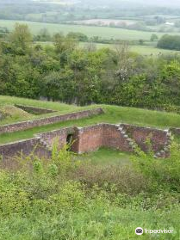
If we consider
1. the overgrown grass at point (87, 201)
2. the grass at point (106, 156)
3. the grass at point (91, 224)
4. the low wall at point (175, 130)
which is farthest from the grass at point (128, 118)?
the grass at point (91, 224)

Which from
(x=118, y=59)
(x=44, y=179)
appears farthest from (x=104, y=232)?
(x=118, y=59)

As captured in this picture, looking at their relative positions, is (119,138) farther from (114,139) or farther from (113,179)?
(113,179)

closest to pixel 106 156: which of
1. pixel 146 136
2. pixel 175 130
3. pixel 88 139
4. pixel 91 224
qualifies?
pixel 88 139

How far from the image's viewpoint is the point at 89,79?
3491 centimetres

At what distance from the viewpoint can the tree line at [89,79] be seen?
112 feet

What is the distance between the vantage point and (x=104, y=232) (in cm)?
959

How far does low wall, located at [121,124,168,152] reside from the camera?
75.9ft

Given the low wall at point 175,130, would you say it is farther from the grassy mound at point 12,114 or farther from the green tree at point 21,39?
the green tree at point 21,39

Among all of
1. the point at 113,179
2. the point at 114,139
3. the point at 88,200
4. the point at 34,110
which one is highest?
the point at 88,200

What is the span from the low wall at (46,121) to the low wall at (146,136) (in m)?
1.94

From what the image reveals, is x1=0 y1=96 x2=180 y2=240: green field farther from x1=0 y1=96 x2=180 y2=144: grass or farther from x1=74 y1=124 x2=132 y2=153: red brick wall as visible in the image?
x1=0 y1=96 x2=180 y2=144: grass

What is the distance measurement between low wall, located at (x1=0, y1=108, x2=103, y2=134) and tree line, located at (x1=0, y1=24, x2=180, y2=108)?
9.25 m

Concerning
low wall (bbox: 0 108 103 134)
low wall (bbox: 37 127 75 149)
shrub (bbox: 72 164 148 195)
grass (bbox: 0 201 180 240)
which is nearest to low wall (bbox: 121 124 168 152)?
low wall (bbox: 0 108 103 134)

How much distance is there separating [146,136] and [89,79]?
1241 centimetres
